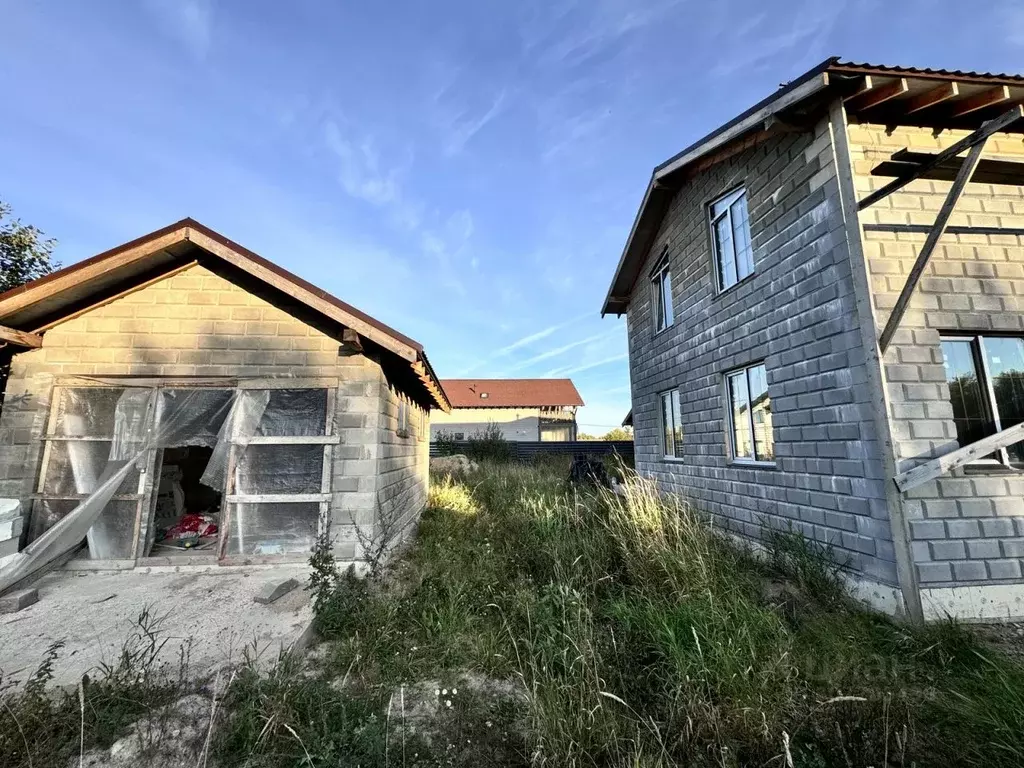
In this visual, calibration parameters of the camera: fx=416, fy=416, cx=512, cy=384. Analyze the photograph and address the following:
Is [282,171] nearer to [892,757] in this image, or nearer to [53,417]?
[53,417]

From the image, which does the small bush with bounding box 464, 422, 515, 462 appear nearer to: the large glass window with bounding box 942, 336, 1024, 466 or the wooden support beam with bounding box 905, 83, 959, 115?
the large glass window with bounding box 942, 336, 1024, 466

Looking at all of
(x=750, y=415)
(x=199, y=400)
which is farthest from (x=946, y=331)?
(x=199, y=400)

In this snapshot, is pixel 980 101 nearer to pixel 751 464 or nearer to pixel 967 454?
pixel 967 454

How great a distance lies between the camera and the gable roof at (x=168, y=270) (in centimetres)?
491

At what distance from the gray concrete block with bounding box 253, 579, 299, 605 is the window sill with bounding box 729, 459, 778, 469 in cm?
617

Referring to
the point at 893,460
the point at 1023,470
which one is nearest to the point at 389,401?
the point at 893,460

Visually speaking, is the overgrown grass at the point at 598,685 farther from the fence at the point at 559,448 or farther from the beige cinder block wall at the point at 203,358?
the fence at the point at 559,448

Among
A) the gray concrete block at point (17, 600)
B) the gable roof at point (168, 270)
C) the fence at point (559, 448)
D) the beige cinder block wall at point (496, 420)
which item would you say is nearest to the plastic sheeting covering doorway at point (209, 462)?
the gray concrete block at point (17, 600)

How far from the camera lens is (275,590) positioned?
14.1 ft

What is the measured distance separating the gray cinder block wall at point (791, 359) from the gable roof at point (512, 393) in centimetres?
2030

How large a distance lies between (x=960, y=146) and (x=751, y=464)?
13.7ft

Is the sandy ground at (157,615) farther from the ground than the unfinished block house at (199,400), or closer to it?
closer to it

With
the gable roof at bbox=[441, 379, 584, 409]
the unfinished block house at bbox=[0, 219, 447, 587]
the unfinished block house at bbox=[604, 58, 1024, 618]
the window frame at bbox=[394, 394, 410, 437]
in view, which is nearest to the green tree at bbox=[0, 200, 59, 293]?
the unfinished block house at bbox=[0, 219, 447, 587]

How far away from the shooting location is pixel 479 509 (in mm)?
9094
